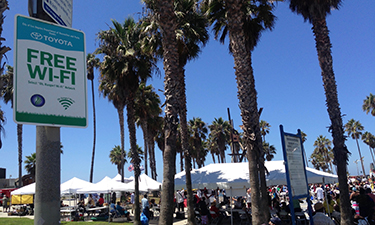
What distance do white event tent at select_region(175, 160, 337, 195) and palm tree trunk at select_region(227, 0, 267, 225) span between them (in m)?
4.15

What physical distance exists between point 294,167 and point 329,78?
23.3 ft

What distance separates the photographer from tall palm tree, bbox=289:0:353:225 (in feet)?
36.5

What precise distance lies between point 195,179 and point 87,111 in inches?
530

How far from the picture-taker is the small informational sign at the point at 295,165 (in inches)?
258

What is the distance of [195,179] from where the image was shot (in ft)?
51.4

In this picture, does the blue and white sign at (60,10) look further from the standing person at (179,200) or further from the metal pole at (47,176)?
the standing person at (179,200)

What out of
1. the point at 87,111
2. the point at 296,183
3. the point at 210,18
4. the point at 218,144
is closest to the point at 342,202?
the point at 296,183

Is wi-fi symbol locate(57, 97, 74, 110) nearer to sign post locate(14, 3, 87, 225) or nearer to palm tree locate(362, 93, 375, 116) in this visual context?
sign post locate(14, 3, 87, 225)

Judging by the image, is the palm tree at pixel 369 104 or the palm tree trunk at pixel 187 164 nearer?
the palm tree trunk at pixel 187 164

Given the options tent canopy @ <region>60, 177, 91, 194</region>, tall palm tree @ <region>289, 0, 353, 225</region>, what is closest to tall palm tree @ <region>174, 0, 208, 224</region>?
tall palm tree @ <region>289, 0, 353, 225</region>

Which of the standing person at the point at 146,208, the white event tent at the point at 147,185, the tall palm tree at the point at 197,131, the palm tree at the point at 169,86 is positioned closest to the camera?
the palm tree at the point at 169,86

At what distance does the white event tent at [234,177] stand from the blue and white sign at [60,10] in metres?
12.0

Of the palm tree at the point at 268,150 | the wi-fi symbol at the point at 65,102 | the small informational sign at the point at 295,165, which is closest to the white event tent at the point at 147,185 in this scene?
the small informational sign at the point at 295,165

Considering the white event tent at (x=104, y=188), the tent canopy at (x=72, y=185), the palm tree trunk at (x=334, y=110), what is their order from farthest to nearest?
the tent canopy at (x=72, y=185), the white event tent at (x=104, y=188), the palm tree trunk at (x=334, y=110)
